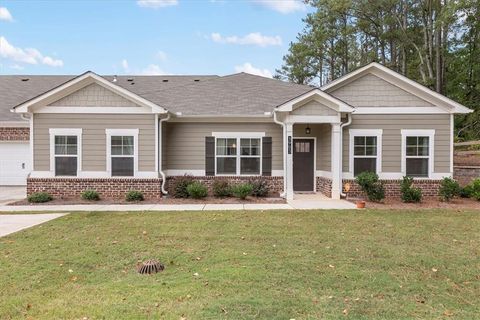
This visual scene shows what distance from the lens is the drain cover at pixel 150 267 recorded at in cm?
486

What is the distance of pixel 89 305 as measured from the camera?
380 centimetres

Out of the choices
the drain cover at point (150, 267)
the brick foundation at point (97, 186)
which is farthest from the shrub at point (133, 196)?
the drain cover at point (150, 267)

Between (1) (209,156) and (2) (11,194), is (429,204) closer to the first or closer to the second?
(1) (209,156)

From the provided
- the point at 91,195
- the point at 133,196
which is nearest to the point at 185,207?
the point at 133,196

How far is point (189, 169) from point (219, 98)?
11.0 ft

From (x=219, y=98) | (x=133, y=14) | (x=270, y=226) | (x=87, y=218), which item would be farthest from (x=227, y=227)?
(x=133, y=14)

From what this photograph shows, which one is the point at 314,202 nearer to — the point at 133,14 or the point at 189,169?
the point at 189,169

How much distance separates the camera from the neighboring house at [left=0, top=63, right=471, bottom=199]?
475 inches

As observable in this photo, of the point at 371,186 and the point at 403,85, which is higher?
the point at 403,85

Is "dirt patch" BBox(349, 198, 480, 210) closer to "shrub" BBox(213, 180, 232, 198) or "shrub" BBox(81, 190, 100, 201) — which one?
"shrub" BBox(213, 180, 232, 198)

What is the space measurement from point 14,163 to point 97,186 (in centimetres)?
629

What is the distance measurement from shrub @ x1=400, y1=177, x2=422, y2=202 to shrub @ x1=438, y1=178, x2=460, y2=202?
77cm

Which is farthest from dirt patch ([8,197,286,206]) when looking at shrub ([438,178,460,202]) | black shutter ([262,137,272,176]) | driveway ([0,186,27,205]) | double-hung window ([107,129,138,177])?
shrub ([438,178,460,202])

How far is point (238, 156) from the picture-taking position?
523 inches
